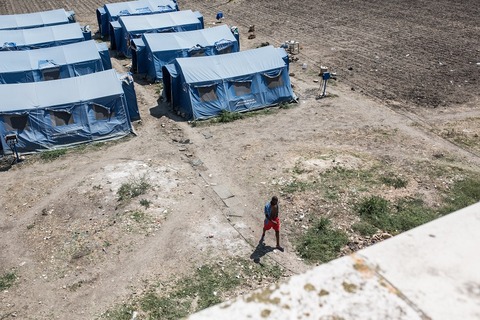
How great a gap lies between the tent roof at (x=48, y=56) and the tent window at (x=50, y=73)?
0.39 metres

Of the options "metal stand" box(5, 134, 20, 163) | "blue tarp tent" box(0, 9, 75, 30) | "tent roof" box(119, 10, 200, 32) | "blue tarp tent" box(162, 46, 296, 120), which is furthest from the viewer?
"blue tarp tent" box(0, 9, 75, 30)

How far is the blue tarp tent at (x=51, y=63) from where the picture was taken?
901 inches

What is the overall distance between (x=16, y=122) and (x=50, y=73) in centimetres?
629

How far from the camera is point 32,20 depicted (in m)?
31.7

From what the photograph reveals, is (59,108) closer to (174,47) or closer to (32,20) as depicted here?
(174,47)

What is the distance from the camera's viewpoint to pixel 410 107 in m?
21.5

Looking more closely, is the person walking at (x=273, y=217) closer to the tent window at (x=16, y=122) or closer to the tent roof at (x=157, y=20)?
the tent window at (x=16, y=122)

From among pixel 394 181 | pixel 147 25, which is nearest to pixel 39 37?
pixel 147 25

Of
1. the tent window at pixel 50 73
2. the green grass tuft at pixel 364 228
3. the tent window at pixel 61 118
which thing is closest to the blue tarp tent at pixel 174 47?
the tent window at pixel 50 73

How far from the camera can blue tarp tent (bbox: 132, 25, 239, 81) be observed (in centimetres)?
2534

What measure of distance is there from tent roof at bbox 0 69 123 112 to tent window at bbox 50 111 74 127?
1.24 ft

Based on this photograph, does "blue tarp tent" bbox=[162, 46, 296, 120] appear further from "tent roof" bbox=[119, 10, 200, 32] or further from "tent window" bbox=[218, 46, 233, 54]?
"tent roof" bbox=[119, 10, 200, 32]

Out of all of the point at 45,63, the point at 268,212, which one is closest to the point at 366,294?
the point at 268,212

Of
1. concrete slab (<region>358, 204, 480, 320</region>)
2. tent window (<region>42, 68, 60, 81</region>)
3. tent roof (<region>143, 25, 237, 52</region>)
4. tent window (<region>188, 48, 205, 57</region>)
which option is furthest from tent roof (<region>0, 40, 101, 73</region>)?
concrete slab (<region>358, 204, 480, 320</region>)
